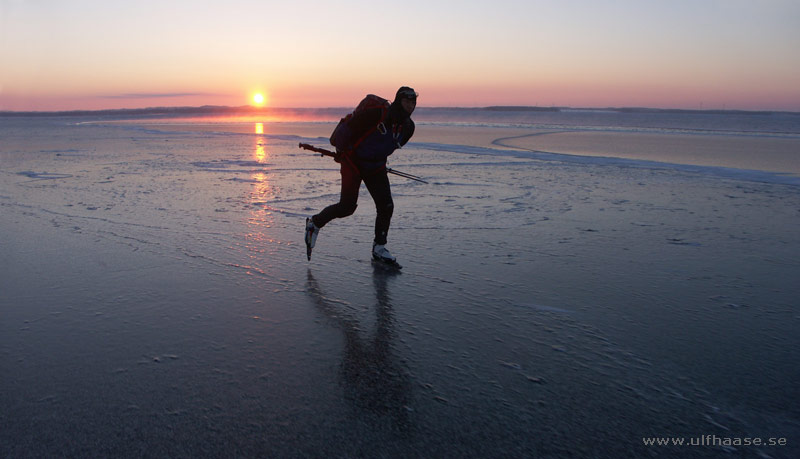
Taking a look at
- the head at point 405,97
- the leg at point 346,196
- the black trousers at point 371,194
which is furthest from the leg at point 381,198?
the head at point 405,97

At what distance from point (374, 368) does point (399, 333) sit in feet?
1.43

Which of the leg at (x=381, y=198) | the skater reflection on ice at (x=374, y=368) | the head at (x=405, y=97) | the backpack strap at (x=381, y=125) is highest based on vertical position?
the head at (x=405, y=97)

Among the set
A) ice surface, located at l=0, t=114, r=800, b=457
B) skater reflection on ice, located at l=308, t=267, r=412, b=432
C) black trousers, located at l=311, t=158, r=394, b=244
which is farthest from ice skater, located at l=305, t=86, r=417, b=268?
skater reflection on ice, located at l=308, t=267, r=412, b=432

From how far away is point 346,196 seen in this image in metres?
4.64

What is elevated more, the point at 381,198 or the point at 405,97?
the point at 405,97

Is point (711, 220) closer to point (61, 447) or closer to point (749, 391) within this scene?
point (749, 391)

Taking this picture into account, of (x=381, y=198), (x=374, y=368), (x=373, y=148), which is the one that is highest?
(x=373, y=148)

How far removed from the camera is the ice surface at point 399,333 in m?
2.14

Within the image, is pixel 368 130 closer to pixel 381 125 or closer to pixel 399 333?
pixel 381 125

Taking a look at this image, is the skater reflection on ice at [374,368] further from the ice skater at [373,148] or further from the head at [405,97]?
the head at [405,97]

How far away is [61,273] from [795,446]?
4482 millimetres

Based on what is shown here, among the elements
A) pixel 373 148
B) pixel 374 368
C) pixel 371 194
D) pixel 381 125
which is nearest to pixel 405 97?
pixel 381 125

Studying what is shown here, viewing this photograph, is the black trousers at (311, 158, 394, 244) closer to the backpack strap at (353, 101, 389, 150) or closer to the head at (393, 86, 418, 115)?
the backpack strap at (353, 101, 389, 150)

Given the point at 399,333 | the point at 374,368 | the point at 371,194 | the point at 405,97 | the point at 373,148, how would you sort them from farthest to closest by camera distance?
the point at 371,194 → the point at 373,148 → the point at 405,97 → the point at 399,333 → the point at 374,368
